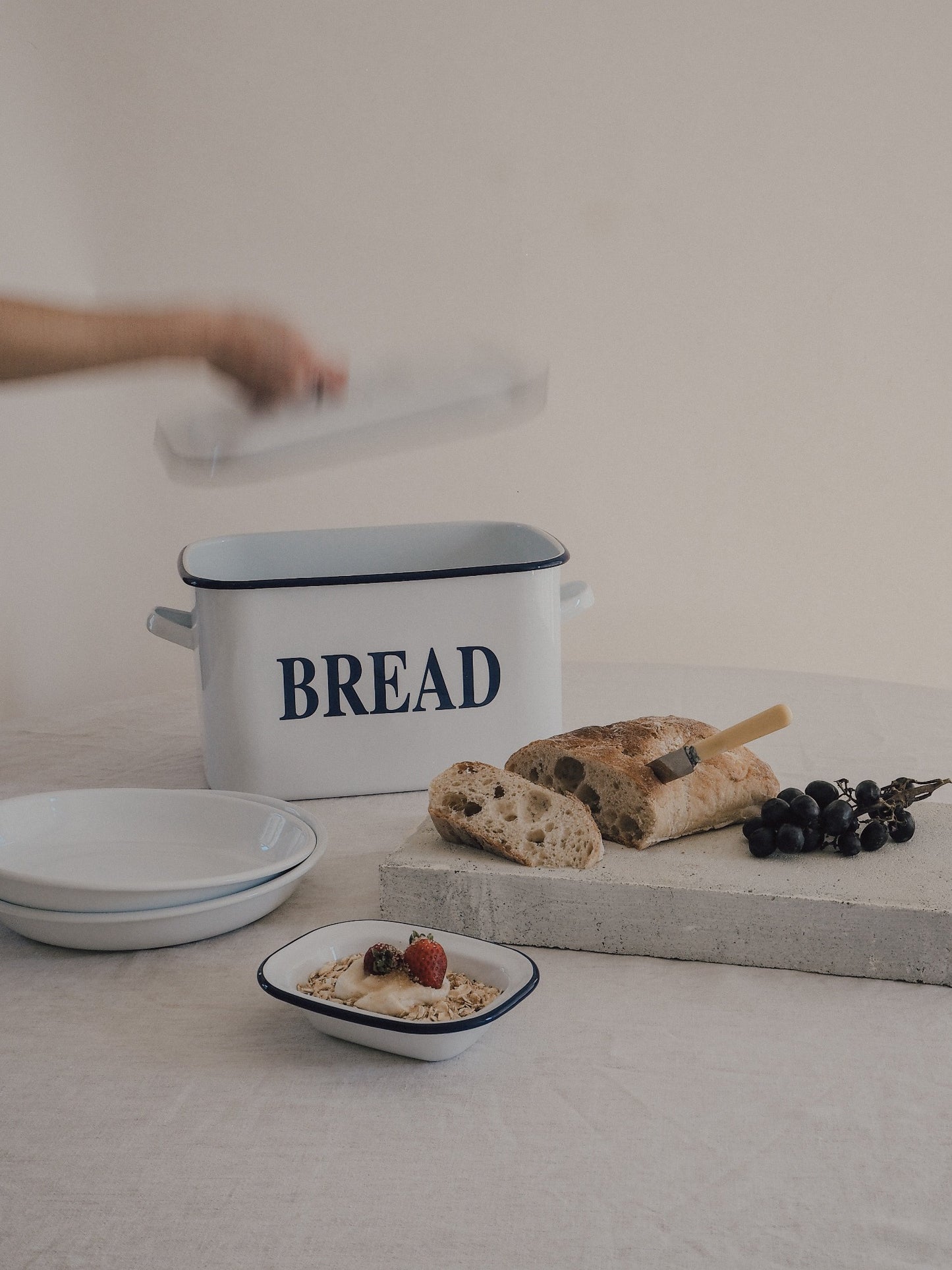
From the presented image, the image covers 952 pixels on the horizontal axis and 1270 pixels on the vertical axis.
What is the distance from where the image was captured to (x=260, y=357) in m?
1.29

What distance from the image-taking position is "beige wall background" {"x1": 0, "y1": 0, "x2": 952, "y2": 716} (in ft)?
7.40

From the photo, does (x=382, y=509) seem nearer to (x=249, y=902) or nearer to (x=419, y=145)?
(x=419, y=145)

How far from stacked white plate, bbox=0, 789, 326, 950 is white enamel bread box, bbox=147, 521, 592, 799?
12 centimetres

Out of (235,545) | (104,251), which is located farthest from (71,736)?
(104,251)

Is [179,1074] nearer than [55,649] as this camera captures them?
Yes

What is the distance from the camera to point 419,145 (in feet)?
7.55

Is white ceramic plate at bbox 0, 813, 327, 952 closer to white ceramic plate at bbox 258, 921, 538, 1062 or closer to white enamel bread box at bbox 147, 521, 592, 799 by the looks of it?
white ceramic plate at bbox 258, 921, 538, 1062

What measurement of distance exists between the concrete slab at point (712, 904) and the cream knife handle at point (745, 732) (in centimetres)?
7

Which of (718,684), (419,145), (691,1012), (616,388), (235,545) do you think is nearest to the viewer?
(691,1012)

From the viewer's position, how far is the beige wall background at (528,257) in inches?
88.8

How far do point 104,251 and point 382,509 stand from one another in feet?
2.43

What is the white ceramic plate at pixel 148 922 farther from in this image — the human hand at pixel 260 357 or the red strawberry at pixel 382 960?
the human hand at pixel 260 357

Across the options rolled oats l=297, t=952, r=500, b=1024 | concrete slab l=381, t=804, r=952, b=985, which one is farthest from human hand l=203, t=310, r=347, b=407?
rolled oats l=297, t=952, r=500, b=1024

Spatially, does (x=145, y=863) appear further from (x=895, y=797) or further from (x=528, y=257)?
(x=528, y=257)
